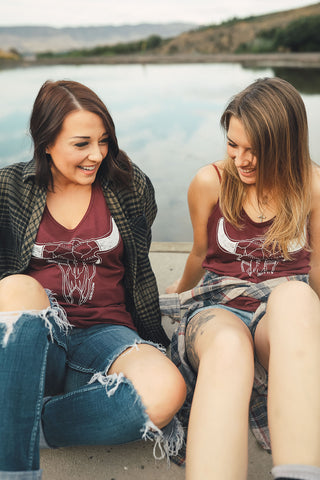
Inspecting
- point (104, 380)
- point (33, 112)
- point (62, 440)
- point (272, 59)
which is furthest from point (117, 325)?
point (272, 59)

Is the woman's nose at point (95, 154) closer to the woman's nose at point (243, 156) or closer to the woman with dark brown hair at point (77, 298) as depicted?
the woman with dark brown hair at point (77, 298)

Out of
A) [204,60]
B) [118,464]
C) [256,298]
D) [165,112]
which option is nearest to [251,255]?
[256,298]

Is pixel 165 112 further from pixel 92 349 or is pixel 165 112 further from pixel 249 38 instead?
pixel 92 349

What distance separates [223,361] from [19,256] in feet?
2.99

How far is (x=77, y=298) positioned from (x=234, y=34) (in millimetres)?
5680

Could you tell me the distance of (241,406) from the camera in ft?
3.80

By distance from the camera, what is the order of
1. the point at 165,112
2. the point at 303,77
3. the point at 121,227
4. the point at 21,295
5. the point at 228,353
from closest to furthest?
the point at 228,353 < the point at 21,295 < the point at 121,227 < the point at 303,77 < the point at 165,112

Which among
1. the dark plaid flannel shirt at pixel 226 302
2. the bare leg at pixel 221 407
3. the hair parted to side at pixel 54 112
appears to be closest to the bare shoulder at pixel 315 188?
the dark plaid flannel shirt at pixel 226 302

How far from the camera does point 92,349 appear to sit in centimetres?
148

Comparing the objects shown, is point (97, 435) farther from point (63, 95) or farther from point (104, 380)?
point (63, 95)

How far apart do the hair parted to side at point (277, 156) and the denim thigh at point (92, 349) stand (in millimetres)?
618

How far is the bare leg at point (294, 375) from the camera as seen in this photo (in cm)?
107

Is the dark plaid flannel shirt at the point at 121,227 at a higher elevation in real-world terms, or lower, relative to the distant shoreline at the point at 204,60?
lower

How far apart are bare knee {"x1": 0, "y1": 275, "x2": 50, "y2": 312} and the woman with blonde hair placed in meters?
0.54
